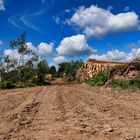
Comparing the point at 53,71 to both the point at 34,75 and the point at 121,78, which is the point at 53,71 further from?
the point at 121,78

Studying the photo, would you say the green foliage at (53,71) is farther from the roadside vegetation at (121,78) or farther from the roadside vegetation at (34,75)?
the roadside vegetation at (121,78)

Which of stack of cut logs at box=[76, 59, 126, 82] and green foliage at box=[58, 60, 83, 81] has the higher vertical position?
green foliage at box=[58, 60, 83, 81]

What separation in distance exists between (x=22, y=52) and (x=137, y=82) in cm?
3557

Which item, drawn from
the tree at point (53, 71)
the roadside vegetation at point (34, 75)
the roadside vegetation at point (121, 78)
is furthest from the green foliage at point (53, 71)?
the roadside vegetation at point (121, 78)

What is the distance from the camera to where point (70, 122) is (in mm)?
8703

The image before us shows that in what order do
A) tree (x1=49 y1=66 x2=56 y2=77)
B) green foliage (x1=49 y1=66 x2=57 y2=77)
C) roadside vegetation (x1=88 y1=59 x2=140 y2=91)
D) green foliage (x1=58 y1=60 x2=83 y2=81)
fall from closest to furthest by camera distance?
1. roadside vegetation (x1=88 y1=59 x2=140 y2=91)
2. green foliage (x1=58 y1=60 x2=83 y2=81)
3. tree (x1=49 y1=66 x2=56 y2=77)
4. green foliage (x1=49 y1=66 x2=57 y2=77)

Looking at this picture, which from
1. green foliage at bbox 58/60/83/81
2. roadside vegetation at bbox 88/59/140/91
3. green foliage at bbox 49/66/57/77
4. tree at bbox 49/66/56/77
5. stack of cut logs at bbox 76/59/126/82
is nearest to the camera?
roadside vegetation at bbox 88/59/140/91

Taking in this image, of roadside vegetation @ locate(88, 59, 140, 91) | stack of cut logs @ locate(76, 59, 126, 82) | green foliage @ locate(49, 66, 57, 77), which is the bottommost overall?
roadside vegetation @ locate(88, 59, 140, 91)

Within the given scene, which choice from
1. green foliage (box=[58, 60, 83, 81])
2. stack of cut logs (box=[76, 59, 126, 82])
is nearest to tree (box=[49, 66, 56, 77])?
green foliage (box=[58, 60, 83, 81])

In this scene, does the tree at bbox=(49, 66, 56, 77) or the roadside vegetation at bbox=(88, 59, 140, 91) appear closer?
the roadside vegetation at bbox=(88, 59, 140, 91)

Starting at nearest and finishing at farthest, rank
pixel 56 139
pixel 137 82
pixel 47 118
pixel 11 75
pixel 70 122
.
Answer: pixel 56 139, pixel 70 122, pixel 47 118, pixel 137 82, pixel 11 75

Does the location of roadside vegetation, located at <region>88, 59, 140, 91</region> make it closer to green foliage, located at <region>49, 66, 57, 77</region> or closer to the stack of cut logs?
the stack of cut logs

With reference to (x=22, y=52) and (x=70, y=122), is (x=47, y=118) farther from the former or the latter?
(x=22, y=52)

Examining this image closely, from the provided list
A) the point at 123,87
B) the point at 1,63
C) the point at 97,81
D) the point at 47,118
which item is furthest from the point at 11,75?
the point at 47,118
